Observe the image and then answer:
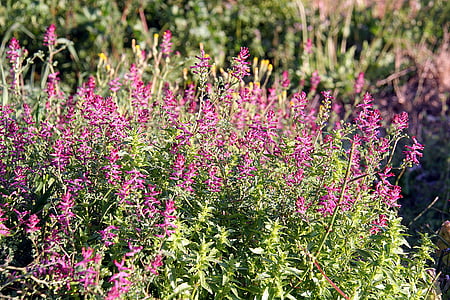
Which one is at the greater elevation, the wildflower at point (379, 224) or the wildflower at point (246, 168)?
the wildflower at point (246, 168)

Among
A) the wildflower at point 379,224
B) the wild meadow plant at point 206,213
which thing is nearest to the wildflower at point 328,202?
the wild meadow plant at point 206,213

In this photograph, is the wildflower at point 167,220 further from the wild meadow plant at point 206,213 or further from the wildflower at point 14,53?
the wildflower at point 14,53

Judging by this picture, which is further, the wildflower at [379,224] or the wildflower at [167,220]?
the wildflower at [379,224]

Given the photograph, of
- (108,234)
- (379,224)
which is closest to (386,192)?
(379,224)

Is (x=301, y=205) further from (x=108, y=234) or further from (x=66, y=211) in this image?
(x=66, y=211)

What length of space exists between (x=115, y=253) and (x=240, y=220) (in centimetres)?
68

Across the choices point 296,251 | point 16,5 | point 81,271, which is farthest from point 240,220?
point 16,5

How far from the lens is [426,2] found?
7270 millimetres

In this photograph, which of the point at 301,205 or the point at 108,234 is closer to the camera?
the point at 108,234

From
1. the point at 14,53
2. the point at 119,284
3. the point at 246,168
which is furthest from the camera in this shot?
the point at 14,53

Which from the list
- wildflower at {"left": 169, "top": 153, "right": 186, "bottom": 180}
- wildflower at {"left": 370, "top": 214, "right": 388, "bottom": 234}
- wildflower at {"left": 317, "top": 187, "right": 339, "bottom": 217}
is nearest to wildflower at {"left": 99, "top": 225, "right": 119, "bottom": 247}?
wildflower at {"left": 169, "top": 153, "right": 186, "bottom": 180}

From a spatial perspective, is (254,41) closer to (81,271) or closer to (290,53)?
(290,53)

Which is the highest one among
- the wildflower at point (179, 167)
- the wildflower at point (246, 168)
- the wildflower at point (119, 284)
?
the wildflower at point (179, 167)

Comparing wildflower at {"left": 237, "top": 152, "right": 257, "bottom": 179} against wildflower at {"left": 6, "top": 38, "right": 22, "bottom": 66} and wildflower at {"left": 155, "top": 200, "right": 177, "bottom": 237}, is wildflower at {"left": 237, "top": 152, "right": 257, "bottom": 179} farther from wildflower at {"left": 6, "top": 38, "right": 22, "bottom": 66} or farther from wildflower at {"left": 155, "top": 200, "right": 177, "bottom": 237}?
wildflower at {"left": 6, "top": 38, "right": 22, "bottom": 66}
